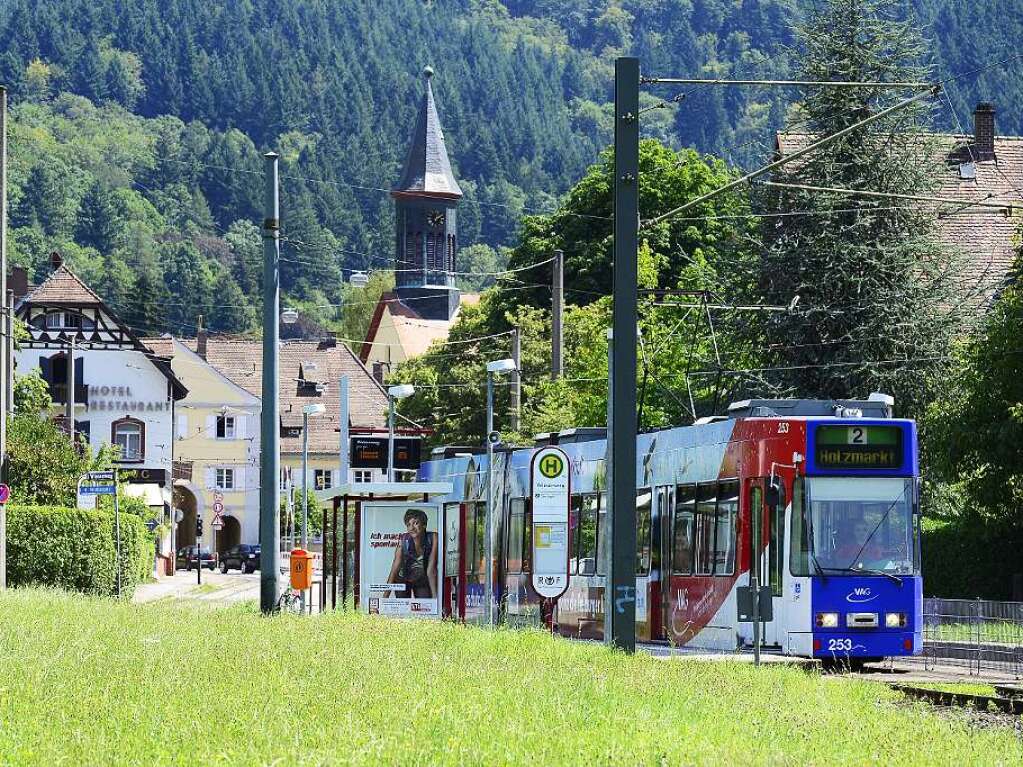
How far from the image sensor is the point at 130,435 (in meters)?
91.5

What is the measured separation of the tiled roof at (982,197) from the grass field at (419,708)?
32.0 metres

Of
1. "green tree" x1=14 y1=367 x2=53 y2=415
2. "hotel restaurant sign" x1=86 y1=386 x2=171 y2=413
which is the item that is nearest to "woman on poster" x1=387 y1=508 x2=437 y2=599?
"green tree" x1=14 y1=367 x2=53 y2=415

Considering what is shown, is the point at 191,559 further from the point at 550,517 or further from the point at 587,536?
the point at 550,517

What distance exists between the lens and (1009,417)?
35469 millimetres

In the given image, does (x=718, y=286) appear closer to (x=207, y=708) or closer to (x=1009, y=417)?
(x=1009, y=417)

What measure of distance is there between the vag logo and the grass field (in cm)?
459

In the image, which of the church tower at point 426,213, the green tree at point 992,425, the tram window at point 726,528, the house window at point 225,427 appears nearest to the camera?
the tram window at point 726,528

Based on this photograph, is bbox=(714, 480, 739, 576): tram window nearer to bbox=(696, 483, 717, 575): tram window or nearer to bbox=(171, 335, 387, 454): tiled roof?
bbox=(696, 483, 717, 575): tram window

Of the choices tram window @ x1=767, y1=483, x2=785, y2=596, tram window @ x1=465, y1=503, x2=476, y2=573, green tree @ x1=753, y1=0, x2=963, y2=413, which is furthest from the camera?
green tree @ x1=753, y1=0, x2=963, y2=413

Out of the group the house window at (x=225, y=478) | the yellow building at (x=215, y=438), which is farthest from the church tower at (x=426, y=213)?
the house window at (x=225, y=478)

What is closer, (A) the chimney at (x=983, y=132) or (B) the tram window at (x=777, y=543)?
(B) the tram window at (x=777, y=543)

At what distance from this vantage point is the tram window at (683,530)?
25297 millimetres

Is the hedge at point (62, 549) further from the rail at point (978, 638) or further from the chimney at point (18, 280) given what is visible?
the chimney at point (18, 280)

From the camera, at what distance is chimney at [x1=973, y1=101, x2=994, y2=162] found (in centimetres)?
5988
